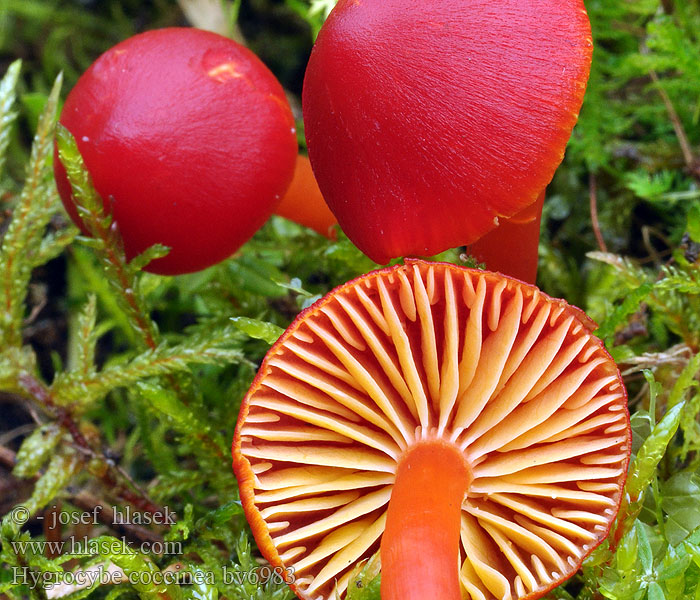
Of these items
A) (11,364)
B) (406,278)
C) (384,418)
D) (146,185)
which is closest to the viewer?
(406,278)

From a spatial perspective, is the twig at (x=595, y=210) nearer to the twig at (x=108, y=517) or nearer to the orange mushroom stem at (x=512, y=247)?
the orange mushroom stem at (x=512, y=247)

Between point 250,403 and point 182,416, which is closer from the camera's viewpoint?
point 250,403

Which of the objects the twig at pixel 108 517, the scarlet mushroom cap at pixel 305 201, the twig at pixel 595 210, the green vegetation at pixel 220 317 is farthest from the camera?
the twig at pixel 595 210

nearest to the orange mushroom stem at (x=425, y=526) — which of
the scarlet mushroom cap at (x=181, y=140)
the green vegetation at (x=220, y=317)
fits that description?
the green vegetation at (x=220, y=317)

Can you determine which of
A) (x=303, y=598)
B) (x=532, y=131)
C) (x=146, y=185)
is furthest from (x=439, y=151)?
(x=303, y=598)

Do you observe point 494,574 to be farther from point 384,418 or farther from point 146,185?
point 146,185

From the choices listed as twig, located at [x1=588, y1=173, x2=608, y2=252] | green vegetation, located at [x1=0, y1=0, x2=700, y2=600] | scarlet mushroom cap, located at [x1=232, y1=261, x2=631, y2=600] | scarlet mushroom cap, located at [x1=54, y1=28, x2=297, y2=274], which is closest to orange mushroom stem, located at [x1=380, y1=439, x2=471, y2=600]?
scarlet mushroom cap, located at [x1=232, y1=261, x2=631, y2=600]
